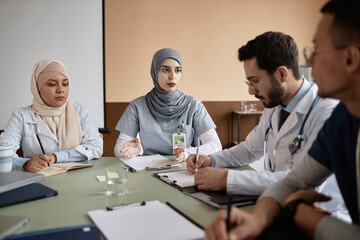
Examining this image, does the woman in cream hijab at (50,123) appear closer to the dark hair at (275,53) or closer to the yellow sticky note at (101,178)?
the yellow sticky note at (101,178)

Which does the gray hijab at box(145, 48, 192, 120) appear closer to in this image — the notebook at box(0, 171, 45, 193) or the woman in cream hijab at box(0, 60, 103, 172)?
the woman in cream hijab at box(0, 60, 103, 172)

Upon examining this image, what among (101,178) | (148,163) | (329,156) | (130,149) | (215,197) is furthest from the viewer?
(130,149)

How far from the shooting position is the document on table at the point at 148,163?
180cm

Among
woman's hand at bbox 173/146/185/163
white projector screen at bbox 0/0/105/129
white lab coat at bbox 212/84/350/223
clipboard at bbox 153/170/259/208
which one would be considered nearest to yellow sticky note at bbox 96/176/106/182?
clipboard at bbox 153/170/259/208

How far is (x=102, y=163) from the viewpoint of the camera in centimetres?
196

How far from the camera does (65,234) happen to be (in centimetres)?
96

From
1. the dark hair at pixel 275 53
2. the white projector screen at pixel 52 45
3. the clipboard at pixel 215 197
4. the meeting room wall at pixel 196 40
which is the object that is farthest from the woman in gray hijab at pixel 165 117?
the meeting room wall at pixel 196 40

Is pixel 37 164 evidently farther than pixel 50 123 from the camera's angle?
No

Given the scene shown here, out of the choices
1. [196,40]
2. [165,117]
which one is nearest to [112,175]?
[165,117]

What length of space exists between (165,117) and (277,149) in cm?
114

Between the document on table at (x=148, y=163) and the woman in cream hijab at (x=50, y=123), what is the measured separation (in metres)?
0.29

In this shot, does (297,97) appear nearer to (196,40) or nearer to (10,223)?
(10,223)

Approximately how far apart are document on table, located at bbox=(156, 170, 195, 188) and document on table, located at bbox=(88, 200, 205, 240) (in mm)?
281

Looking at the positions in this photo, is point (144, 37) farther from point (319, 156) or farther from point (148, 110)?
point (319, 156)
